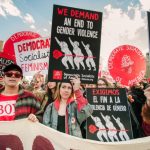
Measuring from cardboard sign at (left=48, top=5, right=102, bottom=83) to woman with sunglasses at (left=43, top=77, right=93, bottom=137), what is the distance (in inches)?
7.0

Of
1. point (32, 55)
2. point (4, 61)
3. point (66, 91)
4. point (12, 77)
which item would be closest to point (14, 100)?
point (12, 77)

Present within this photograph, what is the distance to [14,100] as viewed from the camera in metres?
5.22

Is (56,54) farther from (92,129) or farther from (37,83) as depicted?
(37,83)

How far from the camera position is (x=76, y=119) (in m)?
5.46

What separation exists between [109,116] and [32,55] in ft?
6.24

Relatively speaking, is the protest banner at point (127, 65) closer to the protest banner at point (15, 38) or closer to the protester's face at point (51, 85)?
the protest banner at point (15, 38)

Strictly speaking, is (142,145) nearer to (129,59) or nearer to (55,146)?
(55,146)

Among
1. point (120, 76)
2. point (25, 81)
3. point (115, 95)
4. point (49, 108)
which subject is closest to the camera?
point (49, 108)

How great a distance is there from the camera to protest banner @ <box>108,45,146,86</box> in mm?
7207

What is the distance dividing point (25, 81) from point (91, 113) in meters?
2.80

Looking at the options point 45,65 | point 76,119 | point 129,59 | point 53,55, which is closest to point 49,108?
point 76,119

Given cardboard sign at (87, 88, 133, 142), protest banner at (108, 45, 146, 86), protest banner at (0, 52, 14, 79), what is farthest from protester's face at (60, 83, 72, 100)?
protest banner at (108, 45, 146, 86)

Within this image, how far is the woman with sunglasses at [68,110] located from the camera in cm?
537

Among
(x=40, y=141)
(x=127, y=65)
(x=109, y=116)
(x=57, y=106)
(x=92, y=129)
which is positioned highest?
(x=127, y=65)
